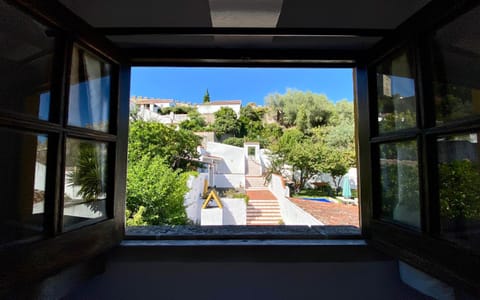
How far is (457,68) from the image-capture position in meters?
0.71

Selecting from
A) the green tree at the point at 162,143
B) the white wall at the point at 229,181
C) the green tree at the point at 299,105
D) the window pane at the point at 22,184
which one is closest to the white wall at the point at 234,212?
the green tree at the point at 162,143

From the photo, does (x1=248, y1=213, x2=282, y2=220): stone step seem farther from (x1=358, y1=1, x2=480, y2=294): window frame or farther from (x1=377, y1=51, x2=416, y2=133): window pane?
(x1=377, y1=51, x2=416, y2=133): window pane

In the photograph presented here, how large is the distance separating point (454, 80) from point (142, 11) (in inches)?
49.2

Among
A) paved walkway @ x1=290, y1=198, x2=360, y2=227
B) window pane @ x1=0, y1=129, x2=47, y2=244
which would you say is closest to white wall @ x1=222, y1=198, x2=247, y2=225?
paved walkway @ x1=290, y1=198, x2=360, y2=227

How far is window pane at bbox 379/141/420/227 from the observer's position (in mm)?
836

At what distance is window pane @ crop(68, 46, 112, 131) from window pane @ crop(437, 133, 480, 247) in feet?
4.45

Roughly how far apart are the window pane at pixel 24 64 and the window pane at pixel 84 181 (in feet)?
0.58

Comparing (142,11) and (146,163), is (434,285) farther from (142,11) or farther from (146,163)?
(146,163)

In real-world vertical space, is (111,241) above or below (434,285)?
above

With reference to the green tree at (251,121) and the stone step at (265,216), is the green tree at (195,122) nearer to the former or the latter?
the green tree at (251,121)

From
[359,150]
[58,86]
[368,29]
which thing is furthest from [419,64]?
[58,86]

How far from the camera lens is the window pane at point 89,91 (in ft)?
2.74

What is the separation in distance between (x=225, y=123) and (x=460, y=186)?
31.1ft

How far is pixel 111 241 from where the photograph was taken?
980mm
